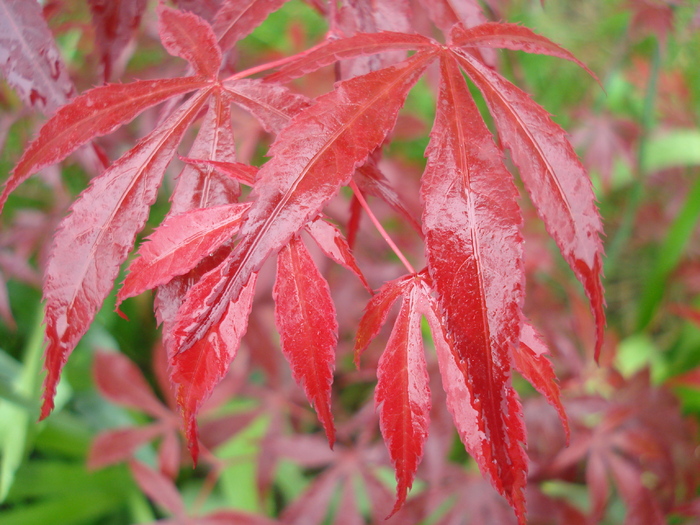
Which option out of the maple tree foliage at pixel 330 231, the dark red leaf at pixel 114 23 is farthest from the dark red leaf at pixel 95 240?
the dark red leaf at pixel 114 23

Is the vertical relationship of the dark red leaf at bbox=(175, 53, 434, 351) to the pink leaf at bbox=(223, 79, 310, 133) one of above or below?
below

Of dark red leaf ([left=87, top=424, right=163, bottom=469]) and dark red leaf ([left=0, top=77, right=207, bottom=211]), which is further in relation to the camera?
dark red leaf ([left=87, top=424, right=163, bottom=469])

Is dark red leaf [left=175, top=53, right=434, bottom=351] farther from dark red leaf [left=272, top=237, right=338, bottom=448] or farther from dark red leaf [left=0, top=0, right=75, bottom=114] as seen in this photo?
dark red leaf [left=0, top=0, right=75, bottom=114]

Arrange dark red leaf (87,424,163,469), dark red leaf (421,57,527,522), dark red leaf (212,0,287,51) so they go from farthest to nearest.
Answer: dark red leaf (87,424,163,469) → dark red leaf (212,0,287,51) → dark red leaf (421,57,527,522)

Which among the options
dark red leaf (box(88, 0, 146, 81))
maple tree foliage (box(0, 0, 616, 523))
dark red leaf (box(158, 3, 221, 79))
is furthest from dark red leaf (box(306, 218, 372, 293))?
dark red leaf (box(88, 0, 146, 81))

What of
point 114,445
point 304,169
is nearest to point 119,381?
point 114,445

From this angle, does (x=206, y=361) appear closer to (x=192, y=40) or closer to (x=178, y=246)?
(x=178, y=246)
